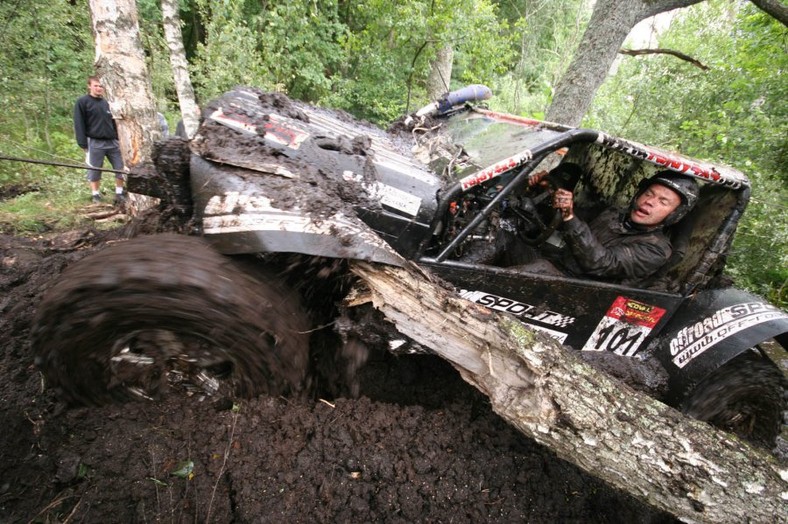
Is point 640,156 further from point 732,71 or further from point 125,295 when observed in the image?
point 732,71

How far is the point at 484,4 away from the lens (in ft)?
25.1

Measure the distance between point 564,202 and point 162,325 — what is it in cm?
224

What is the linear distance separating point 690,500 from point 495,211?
61.9 inches

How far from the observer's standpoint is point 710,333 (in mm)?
2578

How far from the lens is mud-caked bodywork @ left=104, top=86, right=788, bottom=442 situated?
68.7 inches

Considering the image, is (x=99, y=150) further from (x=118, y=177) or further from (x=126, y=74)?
(x=126, y=74)

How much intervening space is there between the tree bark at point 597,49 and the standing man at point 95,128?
5.97m

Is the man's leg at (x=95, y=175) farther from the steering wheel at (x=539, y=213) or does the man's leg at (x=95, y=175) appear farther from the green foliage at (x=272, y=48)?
the steering wheel at (x=539, y=213)

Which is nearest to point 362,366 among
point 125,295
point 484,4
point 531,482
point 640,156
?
point 531,482

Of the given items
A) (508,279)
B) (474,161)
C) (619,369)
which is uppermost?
(474,161)

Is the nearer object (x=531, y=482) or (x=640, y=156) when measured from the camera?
(x=531, y=482)

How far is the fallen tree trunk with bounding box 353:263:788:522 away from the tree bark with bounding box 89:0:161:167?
2.77 m

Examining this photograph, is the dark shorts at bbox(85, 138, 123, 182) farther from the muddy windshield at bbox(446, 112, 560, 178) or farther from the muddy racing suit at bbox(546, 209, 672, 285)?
the muddy racing suit at bbox(546, 209, 672, 285)

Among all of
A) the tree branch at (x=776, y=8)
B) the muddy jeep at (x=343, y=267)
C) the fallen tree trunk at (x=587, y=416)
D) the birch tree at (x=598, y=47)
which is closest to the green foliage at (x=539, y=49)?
the birch tree at (x=598, y=47)
